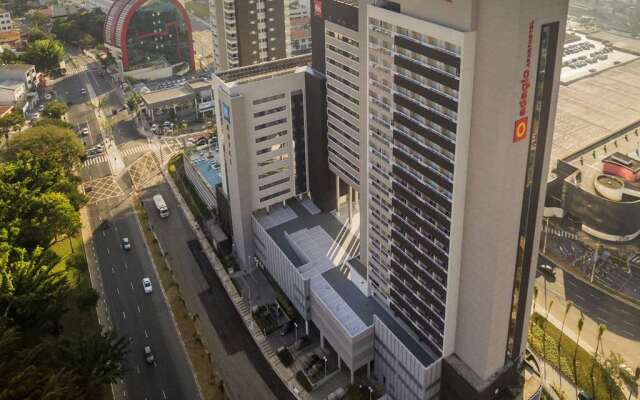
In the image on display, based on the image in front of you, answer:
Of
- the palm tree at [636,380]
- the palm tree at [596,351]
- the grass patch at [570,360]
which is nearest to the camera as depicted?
the palm tree at [636,380]

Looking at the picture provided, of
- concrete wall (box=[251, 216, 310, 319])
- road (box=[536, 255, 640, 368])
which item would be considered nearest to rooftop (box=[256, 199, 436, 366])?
concrete wall (box=[251, 216, 310, 319])

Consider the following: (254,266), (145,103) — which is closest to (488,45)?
(254,266)

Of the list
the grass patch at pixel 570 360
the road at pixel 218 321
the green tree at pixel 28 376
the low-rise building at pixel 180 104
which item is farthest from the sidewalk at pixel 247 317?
the low-rise building at pixel 180 104

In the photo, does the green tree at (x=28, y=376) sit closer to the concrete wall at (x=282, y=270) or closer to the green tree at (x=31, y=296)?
the green tree at (x=31, y=296)

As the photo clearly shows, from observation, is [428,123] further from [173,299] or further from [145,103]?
[145,103]

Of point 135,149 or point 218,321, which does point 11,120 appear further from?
point 218,321

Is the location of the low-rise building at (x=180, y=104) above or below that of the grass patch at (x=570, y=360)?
above

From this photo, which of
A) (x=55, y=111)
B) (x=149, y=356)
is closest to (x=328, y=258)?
(x=149, y=356)
